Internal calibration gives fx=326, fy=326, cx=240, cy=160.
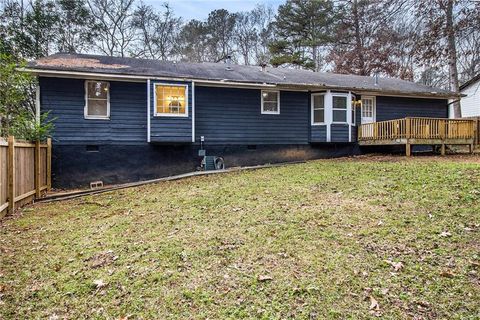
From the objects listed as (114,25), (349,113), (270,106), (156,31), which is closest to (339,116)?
(349,113)

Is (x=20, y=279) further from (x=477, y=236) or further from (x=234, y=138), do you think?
(x=234, y=138)

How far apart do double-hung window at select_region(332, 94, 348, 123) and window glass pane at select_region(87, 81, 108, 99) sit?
366 inches

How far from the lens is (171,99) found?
12.2m

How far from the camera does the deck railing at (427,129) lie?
13022mm

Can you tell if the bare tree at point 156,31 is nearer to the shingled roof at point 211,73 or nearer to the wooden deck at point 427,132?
the shingled roof at point 211,73

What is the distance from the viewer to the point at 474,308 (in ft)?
10.3

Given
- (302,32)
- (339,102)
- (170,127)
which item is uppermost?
(302,32)

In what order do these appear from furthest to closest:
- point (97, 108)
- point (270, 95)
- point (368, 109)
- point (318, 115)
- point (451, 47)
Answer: point (451, 47) → point (368, 109) → point (318, 115) → point (270, 95) → point (97, 108)

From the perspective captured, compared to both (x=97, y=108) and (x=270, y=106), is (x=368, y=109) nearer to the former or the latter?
(x=270, y=106)

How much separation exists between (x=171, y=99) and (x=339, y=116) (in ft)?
23.7

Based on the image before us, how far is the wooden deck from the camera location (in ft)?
42.7

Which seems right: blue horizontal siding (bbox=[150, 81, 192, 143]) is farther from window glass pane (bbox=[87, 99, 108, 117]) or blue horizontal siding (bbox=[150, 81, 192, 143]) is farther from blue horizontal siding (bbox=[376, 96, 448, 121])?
blue horizontal siding (bbox=[376, 96, 448, 121])

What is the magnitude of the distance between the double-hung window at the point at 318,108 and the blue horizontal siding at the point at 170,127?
222 inches

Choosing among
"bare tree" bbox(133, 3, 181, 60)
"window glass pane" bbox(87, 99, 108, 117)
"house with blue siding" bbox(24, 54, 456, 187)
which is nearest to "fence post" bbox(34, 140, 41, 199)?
"house with blue siding" bbox(24, 54, 456, 187)
